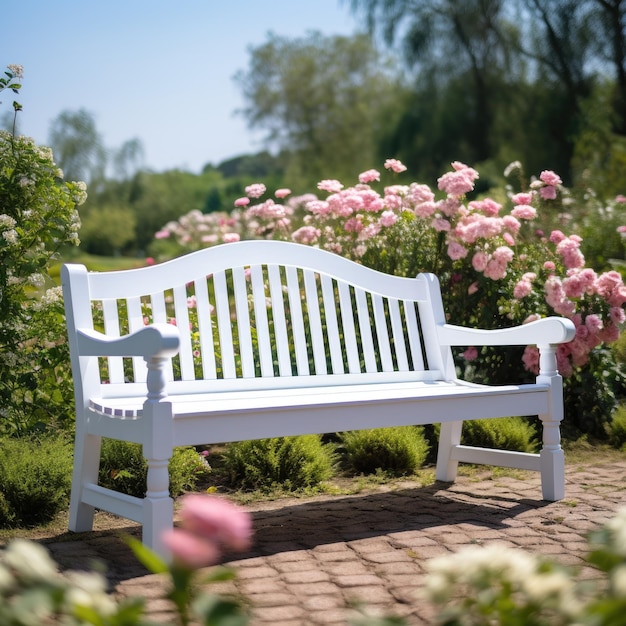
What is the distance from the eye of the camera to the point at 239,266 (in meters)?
4.08

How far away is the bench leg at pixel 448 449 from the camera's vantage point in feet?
15.1

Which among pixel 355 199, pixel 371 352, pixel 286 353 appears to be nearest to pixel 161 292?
pixel 286 353

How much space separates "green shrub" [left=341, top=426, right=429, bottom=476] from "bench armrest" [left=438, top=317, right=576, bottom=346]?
0.70 m

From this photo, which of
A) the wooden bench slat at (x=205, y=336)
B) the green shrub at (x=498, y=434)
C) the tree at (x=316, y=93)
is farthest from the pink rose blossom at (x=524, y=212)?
the tree at (x=316, y=93)

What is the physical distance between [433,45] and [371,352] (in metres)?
23.4

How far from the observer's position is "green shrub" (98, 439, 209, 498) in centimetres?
419

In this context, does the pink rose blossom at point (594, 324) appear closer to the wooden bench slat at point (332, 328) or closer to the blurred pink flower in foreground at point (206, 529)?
the wooden bench slat at point (332, 328)

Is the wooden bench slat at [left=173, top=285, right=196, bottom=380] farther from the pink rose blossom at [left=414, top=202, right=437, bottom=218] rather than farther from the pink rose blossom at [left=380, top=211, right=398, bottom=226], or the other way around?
the pink rose blossom at [left=414, top=202, right=437, bottom=218]

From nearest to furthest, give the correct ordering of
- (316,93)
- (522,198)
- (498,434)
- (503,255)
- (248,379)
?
(248,379)
(498,434)
(503,255)
(522,198)
(316,93)

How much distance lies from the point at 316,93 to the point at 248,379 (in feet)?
126

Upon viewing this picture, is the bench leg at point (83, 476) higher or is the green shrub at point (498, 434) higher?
the bench leg at point (83, 476)

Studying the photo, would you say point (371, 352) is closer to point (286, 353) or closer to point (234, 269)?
point (286, 353)

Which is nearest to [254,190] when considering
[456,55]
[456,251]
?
[456,251]

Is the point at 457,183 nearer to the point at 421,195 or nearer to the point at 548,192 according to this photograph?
the point at 421,195
